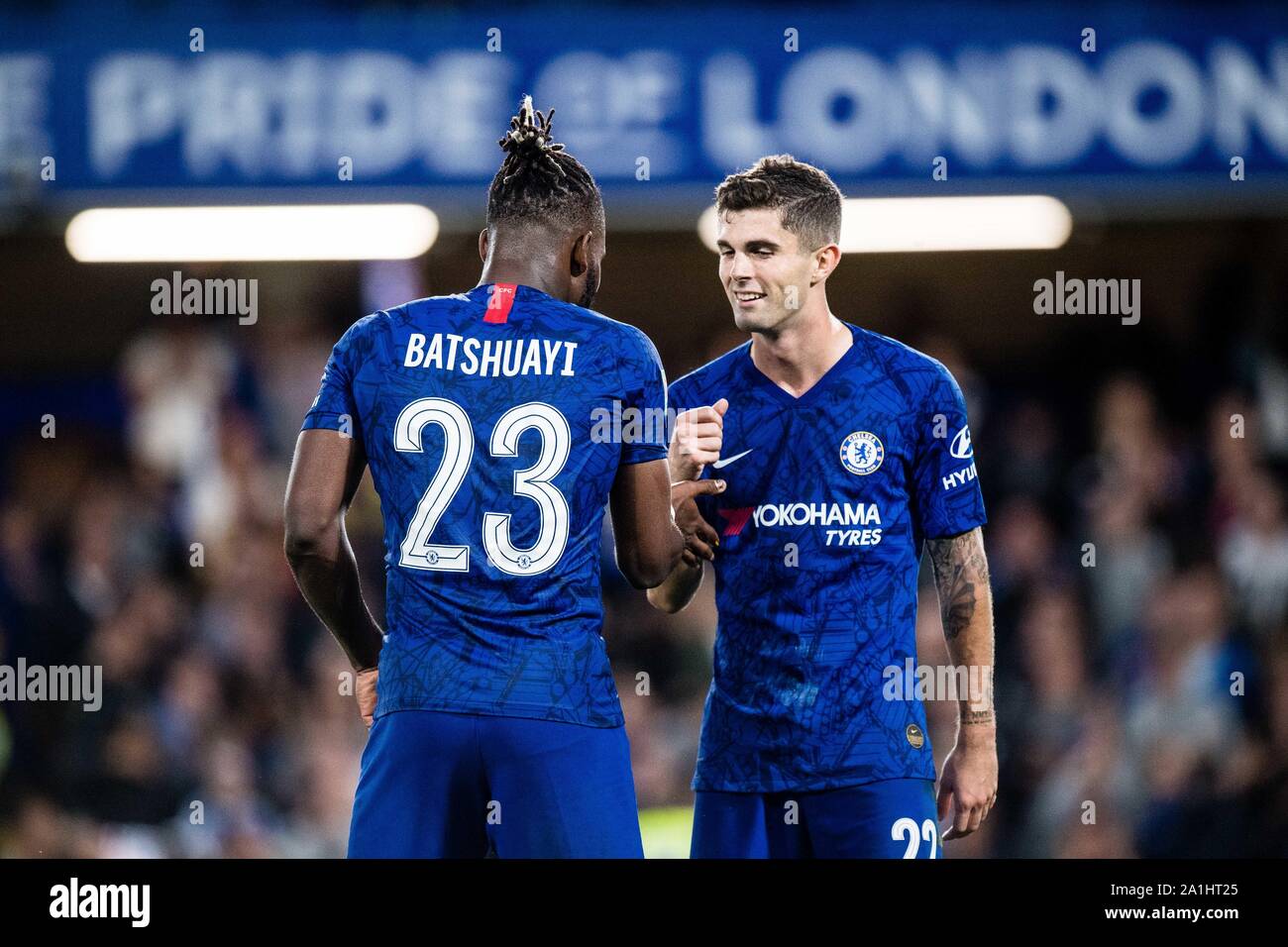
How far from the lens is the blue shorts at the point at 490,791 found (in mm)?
3158

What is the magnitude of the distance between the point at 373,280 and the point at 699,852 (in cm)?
515

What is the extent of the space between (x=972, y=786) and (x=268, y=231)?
537 cm

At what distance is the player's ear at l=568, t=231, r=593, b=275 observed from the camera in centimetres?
342

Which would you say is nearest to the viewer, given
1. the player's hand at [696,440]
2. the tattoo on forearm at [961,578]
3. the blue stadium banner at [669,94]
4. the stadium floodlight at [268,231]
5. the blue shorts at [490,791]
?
the blue shorts at [490,791]

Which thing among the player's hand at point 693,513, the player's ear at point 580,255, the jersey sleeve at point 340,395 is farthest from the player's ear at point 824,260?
the jersey sleeve at point 340,395

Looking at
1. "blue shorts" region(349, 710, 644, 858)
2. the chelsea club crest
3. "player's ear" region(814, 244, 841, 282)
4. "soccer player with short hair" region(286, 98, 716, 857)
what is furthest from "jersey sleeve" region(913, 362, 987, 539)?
"blue shorts" region(349, 710, 644, 858)

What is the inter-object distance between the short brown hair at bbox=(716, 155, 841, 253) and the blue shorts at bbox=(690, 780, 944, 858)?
1346mm

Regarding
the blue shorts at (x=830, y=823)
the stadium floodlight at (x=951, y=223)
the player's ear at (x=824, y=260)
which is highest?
the stadium floodlight at (x=951, y=223)

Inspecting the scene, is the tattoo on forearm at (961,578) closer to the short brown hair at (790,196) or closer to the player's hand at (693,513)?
the player's hand at (693,513)

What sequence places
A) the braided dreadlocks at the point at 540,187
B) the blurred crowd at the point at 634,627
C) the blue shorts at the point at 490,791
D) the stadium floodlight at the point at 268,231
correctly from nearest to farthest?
the blue shorts at the point at 490,791, the braided dreadlocks at the point at 540,187, the blurred crowd at the point at 634,627, the stadium floodlight at the point at 268,231

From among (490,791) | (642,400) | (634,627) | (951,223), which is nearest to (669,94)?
(951,223)

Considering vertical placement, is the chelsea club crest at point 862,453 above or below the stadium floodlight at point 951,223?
below

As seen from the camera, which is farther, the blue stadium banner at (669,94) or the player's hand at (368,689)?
the blue stadium banner at (669,94)

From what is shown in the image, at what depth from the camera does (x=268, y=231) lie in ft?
26.0
